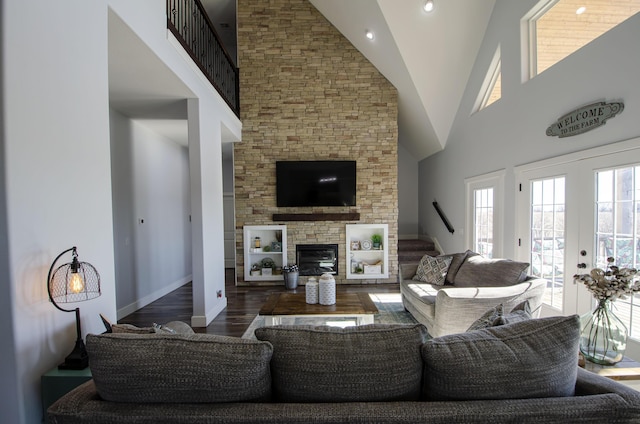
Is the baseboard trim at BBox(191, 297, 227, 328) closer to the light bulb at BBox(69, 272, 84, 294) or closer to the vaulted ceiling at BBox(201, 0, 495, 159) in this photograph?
the light bulb at BBox(69, 272, 84, 294)

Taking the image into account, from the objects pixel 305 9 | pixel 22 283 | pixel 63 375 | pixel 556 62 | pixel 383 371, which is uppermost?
pixel 305 9

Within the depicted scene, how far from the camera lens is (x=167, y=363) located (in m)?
0.95

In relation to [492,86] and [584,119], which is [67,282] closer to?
[584,119]

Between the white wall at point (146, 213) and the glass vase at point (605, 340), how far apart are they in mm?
4601

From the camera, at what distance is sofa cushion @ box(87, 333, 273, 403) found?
95 cm

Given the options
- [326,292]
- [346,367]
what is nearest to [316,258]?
[326,292]

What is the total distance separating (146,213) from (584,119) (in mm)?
5379

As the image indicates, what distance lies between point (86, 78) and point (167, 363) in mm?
1613

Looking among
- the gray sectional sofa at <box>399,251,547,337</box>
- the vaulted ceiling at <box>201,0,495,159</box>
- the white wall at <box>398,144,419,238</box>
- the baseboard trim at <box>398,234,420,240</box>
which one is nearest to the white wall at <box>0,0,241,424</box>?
the gray sectional sofa at <box>399,251,547,337</box>

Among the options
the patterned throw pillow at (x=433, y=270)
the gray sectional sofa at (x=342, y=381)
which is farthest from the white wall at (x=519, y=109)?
the gray sectional sofa at (x=342, y=381)

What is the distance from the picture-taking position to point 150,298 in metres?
4.39

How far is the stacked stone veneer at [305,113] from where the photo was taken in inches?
205

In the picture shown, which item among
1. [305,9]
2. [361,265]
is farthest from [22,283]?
[305,9]

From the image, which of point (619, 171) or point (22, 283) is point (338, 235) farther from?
point (22, 283)
